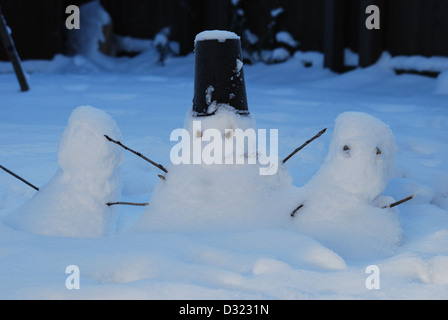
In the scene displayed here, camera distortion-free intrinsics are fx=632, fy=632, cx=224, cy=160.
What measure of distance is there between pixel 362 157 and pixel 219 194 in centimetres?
53

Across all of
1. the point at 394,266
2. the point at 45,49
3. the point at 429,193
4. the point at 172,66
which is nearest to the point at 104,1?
the point at 45,49

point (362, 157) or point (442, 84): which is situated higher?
point (362, 157)

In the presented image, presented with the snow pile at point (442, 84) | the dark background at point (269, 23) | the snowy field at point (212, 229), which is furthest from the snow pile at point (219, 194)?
the dark background at point (269, 23)

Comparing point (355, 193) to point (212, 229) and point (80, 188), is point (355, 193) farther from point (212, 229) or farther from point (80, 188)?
point (80, 188)

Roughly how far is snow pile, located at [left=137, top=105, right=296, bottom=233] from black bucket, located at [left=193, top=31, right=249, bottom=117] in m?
0.06

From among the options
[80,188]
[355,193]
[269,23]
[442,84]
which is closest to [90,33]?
[269,23]

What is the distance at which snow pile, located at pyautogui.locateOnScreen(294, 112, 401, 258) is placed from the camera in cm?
222

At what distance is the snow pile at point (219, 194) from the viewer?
225 cm

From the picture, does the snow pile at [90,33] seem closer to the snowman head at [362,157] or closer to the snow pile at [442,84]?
the snow pile at [442,84]

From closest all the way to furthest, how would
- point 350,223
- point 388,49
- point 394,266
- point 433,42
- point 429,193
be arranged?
1. point 394,266
2. point 350,223
3. point 429,193
4. point 433,42
5. point 388,49

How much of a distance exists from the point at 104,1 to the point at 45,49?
1.55 meters

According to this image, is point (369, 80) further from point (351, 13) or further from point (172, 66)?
point (172, 66)

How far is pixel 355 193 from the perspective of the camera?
2.28m
